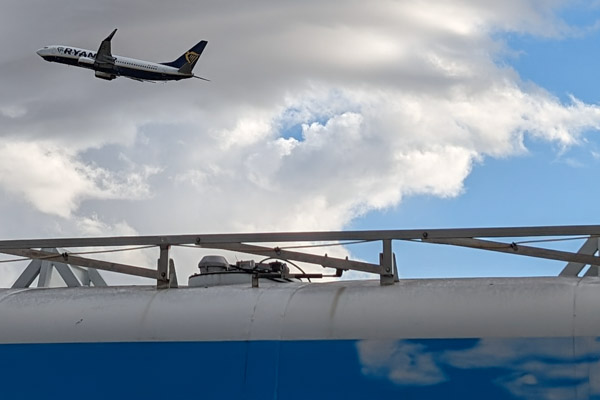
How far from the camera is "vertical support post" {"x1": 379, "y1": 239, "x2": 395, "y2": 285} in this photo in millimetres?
8609

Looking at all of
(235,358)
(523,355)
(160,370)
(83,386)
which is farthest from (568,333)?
(83,386)

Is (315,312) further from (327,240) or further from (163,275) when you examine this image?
(163,275)

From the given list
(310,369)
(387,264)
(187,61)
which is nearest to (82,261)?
(310,369)

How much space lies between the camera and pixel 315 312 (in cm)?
840

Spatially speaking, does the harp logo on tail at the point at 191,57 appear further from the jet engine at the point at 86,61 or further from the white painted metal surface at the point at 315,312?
the white painted metal surface at the point at 315,312

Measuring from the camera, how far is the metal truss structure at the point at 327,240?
8297mm

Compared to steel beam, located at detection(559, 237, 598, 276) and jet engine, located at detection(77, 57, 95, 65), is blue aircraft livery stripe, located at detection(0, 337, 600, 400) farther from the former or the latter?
jet engine, located at detection(77, 57, 95, 65)

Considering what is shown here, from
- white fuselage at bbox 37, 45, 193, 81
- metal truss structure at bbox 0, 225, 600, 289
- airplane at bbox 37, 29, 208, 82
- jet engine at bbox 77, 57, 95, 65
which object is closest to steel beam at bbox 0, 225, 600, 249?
metal truss structure at bbox 0, 225, 600, 289

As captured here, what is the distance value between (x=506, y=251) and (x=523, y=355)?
1.41 meters

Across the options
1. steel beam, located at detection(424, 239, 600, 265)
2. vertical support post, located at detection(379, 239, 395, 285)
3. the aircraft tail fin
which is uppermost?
the aircraft tail fin

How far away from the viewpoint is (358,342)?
807 cm

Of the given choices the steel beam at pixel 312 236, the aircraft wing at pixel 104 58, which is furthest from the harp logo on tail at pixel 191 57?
the steel beam at pixel 312 236

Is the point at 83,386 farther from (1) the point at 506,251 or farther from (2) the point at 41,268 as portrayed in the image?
(1) the point at 506,251

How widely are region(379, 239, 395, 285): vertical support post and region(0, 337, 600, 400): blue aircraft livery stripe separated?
80 centimetres
